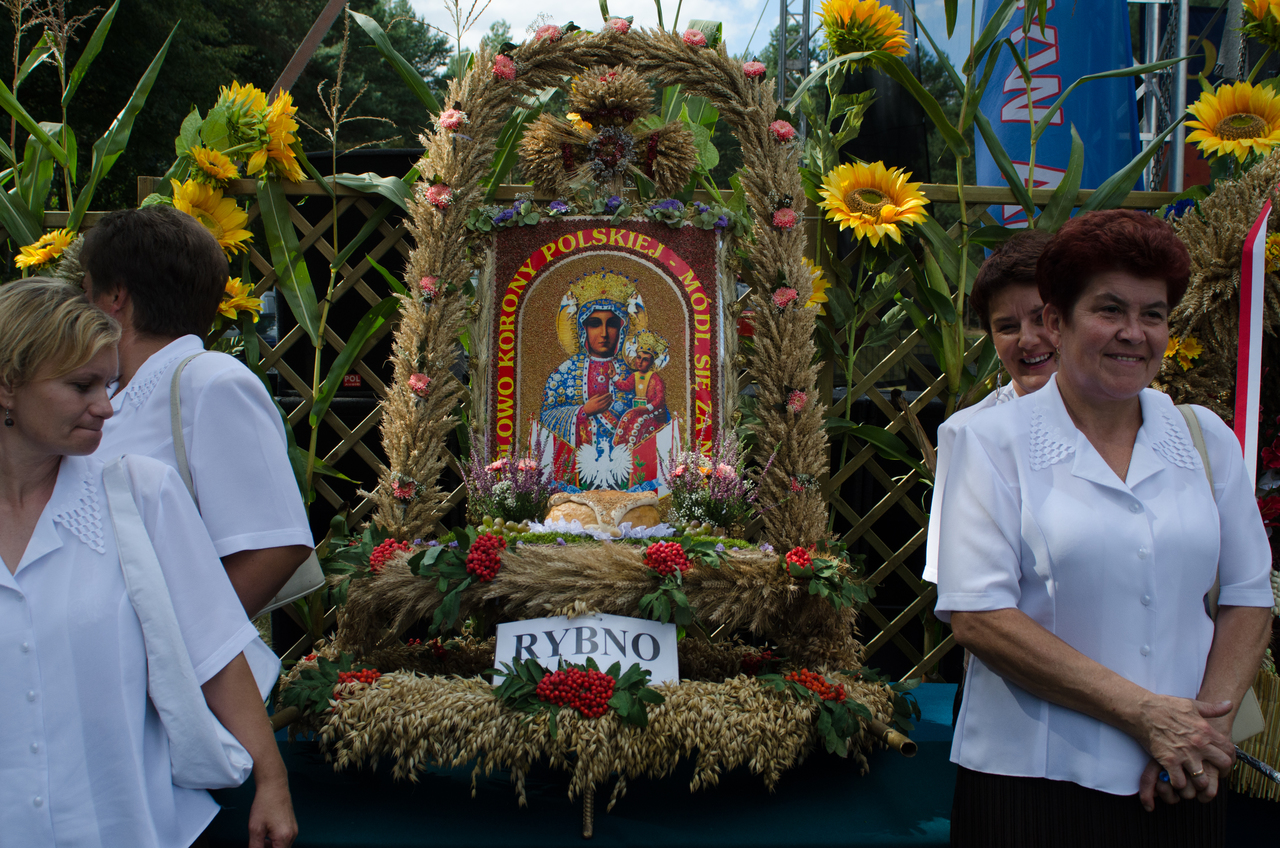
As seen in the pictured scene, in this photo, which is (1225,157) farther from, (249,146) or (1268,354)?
(249,146)

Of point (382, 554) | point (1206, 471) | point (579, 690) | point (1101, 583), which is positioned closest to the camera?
point (1101, 583)

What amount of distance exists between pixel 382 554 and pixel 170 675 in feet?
3.74

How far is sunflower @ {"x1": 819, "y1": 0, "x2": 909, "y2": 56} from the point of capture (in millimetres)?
3043

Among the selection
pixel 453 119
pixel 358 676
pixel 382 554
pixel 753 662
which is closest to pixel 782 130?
pixel 453 119

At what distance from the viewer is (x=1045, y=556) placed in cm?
145

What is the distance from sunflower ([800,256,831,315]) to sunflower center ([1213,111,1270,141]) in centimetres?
135

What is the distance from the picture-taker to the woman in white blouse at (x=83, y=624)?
4.06 feet

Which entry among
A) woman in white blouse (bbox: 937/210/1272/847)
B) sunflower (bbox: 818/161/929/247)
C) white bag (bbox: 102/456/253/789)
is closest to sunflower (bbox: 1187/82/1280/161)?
sunflower (bbox: 818/161/929/247)

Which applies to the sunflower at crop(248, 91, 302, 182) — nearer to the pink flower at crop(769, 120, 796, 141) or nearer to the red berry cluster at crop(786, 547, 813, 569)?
the pink flower at crop(769, 120, 796, 141)

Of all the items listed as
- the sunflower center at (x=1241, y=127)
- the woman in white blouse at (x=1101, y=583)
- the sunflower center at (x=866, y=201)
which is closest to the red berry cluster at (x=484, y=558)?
the woman in white blouse at (x=1101, y=583)

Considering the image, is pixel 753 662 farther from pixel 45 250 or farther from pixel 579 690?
pixel 45 250

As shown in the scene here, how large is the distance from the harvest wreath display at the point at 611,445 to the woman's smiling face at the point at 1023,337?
70cm

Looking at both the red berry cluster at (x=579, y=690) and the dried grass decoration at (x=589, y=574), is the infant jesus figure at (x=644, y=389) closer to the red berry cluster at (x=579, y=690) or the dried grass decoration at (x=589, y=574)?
the dried grass decoration at (x=589, y=574)

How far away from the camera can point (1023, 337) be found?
2.03 m
